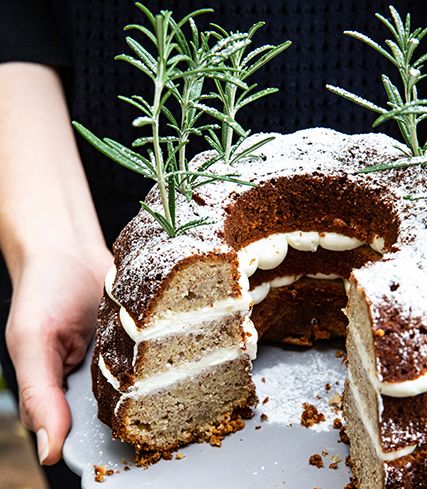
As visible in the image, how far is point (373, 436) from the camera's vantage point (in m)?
1.78

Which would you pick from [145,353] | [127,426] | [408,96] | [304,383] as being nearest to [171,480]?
[127,426]

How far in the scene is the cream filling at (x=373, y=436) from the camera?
66.9 inches

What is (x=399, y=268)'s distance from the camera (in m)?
1.78

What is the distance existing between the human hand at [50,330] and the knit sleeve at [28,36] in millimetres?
683

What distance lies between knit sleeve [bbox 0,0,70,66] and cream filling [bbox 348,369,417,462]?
147cm

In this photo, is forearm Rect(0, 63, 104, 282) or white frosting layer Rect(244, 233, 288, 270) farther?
forearm Rect(0, 63, 104, 282)

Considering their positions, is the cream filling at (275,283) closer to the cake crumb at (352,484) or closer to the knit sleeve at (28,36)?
the cake crumb at (352,484)

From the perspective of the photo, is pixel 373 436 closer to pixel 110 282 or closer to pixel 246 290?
pixel 246 290

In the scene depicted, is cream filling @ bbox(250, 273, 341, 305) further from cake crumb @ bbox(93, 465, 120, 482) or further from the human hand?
cake crumb @ bbox(93, 465, 120, 482)

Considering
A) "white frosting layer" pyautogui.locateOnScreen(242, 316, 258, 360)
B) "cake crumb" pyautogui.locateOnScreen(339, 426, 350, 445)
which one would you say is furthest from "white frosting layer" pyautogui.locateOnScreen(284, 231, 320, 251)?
"cake crumb" pyautogui.locateOnScreen(339, 426, 350, 445)

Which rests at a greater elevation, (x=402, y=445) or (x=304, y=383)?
(x=402, y=445)

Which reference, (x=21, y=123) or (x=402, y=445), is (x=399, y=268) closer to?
(x=402, y=445)

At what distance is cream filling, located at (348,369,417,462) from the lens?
1699 mm

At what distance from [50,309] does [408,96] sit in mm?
1077
